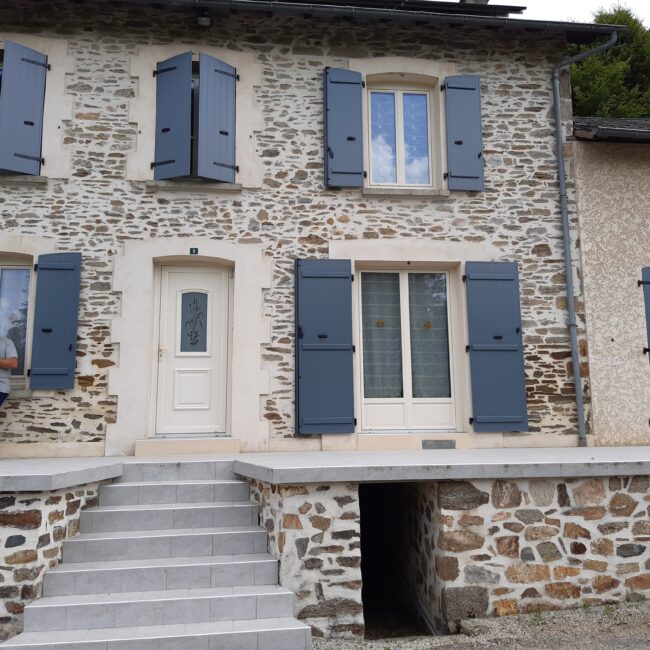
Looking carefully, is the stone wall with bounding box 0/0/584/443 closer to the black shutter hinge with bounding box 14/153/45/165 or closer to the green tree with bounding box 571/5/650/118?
the black shutter hinge with bounding box 14/153/45/165

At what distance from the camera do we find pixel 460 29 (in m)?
7.11

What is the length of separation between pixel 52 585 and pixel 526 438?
15.4 feet

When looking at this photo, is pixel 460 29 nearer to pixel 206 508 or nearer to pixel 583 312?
pixel 583 312

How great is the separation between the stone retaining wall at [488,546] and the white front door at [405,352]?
2.11 m

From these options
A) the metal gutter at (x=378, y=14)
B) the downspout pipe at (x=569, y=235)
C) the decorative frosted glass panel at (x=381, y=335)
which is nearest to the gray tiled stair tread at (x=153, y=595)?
the decorative frosted glass panel at (x=381, y=335)

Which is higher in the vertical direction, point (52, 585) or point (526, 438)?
point (526, 438)

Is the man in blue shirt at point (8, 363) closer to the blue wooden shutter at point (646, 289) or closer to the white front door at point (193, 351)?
the white front door at point (193, 351)

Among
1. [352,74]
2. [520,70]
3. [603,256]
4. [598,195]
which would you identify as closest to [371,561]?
[603,256]

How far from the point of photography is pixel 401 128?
23.3 feet

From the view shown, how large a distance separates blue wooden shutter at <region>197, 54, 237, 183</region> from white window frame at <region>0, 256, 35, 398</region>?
204 cm

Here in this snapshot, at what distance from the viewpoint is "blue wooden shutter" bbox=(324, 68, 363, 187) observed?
21.9 ft

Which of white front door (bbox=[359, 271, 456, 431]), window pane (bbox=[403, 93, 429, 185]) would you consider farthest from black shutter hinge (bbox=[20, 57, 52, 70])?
white front door (bbox=[359, 271, 456, 431])

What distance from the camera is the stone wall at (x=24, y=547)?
143 inches

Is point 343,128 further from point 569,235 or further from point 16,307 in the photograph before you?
point 16,307
